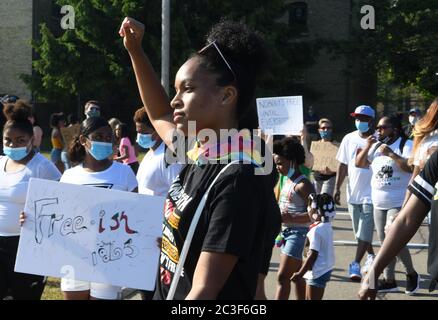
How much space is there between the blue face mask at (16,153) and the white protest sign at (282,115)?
428 cm

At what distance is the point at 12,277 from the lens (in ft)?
16.1

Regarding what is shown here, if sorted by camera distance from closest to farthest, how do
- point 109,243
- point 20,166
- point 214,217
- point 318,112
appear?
1. point 214,217
2. point 109,243
3. point 20,166
4. point 318,112

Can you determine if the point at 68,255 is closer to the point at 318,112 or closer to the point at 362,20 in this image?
the point at 362,20

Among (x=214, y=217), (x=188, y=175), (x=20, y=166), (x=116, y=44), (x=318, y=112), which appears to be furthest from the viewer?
(x=318, y=112)

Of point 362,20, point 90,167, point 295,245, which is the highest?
point 362,20

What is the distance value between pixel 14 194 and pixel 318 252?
252 centimetres

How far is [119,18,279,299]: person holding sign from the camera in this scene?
2.03 m

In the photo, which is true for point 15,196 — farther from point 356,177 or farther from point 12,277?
point 356,177

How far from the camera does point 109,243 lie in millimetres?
4316

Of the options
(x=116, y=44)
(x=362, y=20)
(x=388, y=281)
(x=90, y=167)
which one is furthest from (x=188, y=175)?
(x=362, y=20)

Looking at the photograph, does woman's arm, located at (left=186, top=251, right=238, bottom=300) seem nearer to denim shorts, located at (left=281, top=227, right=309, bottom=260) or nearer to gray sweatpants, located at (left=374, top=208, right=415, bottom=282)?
denim shorts, located at (left=281, top=227, right=309, bottom=260)

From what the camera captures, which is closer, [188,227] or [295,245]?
[188,227]

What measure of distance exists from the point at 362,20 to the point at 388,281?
27068 millimetres

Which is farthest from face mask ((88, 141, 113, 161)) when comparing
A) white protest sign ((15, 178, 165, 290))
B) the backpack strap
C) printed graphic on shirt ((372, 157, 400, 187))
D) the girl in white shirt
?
printed graphic on shirt ((372, 157, 400, 187))
